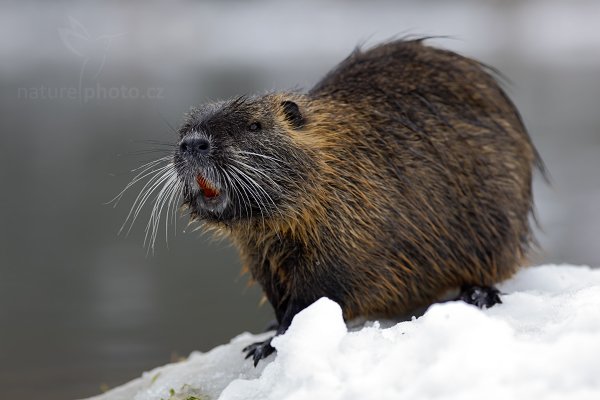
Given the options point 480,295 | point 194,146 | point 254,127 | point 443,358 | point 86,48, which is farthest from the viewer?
point 86,48

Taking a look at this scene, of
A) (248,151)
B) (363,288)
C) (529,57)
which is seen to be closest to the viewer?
(248,151)

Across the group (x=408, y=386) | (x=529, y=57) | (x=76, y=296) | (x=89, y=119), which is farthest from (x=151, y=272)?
(x=529, y=57)

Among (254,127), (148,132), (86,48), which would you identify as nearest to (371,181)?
(254,127)

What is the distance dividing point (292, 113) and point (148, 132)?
7330 mm

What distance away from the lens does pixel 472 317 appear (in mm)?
2197

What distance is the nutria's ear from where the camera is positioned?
337cm

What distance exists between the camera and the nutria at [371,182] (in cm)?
317

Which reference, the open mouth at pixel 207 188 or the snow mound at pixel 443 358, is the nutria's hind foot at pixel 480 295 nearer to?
the snow mound at pixel 443 358

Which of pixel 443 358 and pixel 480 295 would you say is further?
pixel 480 295

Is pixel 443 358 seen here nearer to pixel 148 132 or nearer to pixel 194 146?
pixel 194 146

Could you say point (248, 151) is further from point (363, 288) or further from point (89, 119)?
point (89, 119)

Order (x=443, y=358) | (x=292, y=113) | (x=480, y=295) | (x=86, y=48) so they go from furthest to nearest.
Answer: (x=86, y=48), (x=480, y=295), (x=292, y=113), (x=443, y=358)

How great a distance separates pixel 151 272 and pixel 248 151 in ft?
11.4

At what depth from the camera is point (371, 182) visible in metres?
3.45
